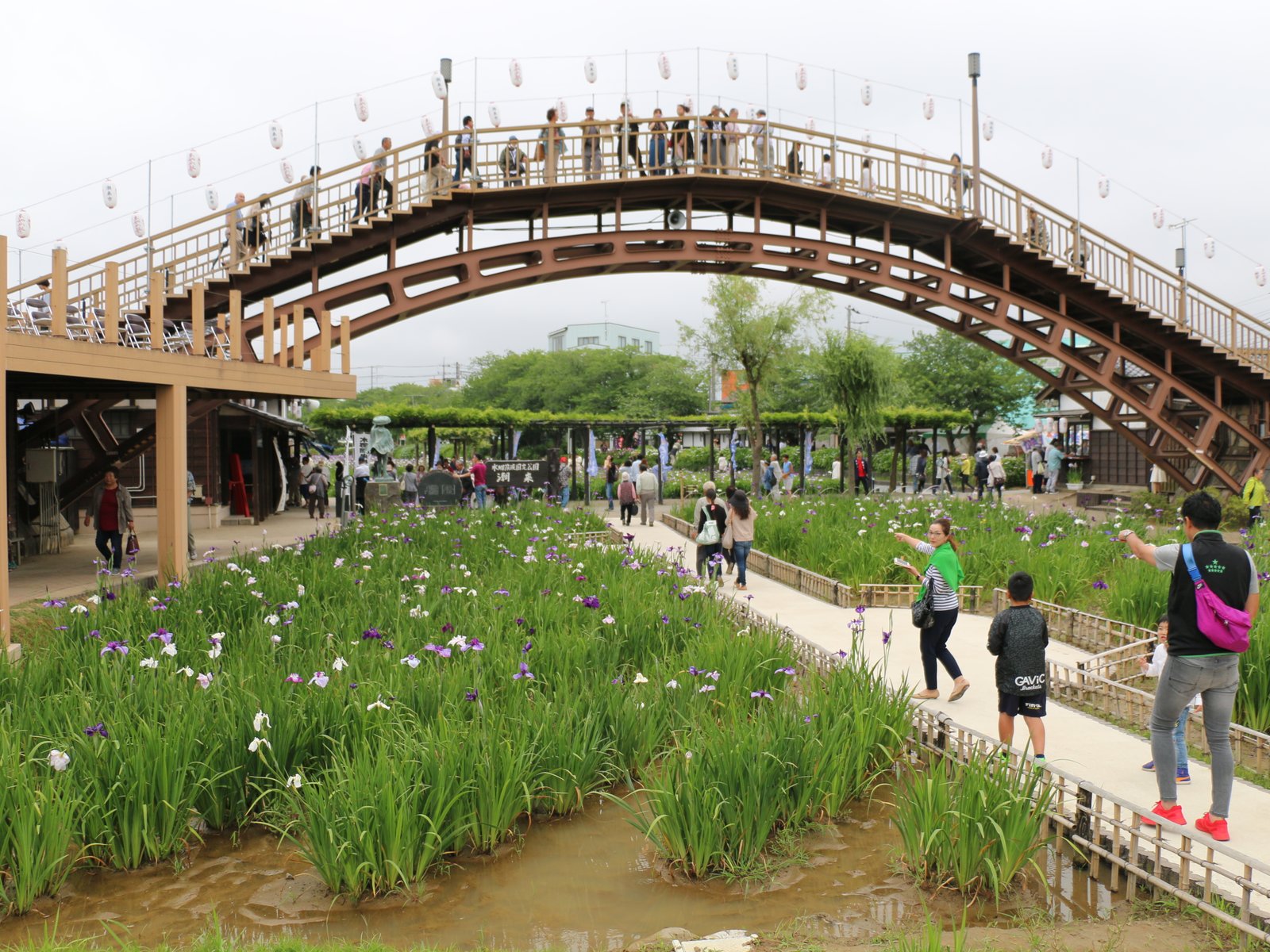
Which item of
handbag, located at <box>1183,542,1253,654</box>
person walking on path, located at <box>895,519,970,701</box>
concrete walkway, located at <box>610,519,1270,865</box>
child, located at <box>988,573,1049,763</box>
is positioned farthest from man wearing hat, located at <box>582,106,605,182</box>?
handbag, located at <box>1183,542,1253,654</box>

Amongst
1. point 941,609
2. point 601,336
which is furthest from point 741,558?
point 601,336

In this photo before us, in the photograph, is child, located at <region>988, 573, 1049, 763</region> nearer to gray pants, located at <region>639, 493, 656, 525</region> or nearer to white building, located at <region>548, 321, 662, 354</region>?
gray pants, located at <region>639, 493, 656, 525</region>

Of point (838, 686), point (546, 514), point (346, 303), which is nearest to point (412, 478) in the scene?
point (346, 303)

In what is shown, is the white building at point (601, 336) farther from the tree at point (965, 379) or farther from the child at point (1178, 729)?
the child at point (1178, 729)

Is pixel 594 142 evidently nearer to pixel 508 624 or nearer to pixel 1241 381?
pixel 508 624

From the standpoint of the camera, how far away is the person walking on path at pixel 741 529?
43.8 ft

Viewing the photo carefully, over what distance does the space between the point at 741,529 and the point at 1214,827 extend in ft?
28.7

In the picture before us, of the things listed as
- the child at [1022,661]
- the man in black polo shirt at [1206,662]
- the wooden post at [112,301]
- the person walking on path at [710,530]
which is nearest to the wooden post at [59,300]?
the wooden post at [112,301]

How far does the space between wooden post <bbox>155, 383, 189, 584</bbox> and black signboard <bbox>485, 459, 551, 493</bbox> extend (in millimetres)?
14536

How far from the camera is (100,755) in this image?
15.4 feet

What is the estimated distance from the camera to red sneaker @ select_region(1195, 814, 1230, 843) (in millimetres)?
4840

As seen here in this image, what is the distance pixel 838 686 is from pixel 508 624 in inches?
118

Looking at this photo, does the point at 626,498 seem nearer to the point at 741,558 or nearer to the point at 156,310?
the point at 741,558

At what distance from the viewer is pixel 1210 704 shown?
493 cm
